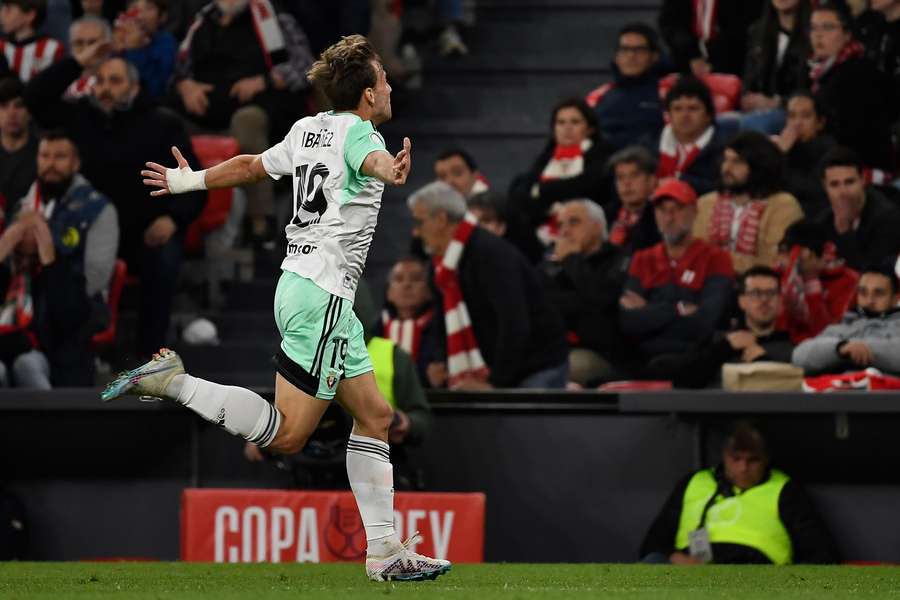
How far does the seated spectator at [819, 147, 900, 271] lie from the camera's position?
1045 cm

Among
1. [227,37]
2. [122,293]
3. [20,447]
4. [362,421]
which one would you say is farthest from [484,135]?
[362,421]

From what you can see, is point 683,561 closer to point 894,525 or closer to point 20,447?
point 894,525

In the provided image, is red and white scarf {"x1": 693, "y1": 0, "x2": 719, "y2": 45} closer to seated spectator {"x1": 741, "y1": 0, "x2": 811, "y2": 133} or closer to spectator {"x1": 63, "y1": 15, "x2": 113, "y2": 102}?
seated spectator {"x1": 741, "y1": 0, "x2": 811, "y2": 133}

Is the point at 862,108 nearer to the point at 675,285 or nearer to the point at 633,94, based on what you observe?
the point at 633,94

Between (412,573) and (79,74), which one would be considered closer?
(412,573)

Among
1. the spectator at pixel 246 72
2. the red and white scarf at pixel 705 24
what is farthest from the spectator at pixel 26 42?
the red and white scarf at pixel 705 24

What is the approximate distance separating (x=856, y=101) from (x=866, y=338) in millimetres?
2552

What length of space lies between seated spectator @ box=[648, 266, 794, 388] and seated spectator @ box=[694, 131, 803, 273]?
2.42ft

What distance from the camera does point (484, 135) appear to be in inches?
542

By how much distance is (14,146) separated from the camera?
470 inches

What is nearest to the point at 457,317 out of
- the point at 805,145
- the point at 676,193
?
the point at 676,193

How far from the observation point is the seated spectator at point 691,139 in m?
11.5

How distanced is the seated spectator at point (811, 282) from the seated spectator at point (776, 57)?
193cm

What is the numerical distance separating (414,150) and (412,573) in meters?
7.31
